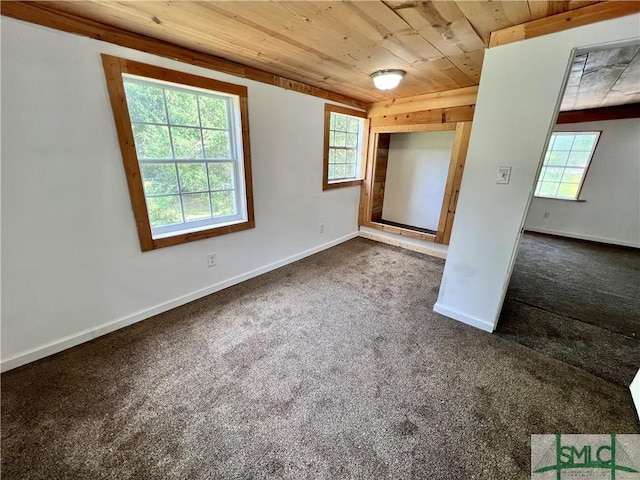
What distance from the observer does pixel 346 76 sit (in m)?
2.59

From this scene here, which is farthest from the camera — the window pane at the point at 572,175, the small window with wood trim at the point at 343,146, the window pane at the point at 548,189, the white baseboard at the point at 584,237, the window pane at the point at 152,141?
the window pane at the point at 548,189

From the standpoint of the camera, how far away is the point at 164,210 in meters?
2.21

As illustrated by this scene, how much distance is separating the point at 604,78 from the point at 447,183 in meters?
1.80

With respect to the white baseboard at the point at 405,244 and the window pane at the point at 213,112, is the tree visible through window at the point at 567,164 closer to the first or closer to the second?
the white baseboard at the point at 405,244

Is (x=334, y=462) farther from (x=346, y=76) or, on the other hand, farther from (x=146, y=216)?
(x=346, y=76)

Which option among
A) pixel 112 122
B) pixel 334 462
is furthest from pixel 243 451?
pixel 112 122

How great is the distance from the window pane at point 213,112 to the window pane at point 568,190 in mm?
6070

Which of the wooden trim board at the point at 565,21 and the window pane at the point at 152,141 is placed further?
the window pane at the point at 152,141

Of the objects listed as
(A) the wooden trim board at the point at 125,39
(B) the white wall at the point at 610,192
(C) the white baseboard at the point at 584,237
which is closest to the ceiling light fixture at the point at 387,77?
(A) the wooden trim board at the point at 125,39

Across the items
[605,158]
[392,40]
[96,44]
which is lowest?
[605,158]

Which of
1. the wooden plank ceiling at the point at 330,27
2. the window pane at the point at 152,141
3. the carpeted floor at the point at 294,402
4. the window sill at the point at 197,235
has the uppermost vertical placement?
the wooden plank ceiling at the point at 330,27

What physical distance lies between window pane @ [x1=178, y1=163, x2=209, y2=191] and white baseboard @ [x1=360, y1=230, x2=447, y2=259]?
9.47ft

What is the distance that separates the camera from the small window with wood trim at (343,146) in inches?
136

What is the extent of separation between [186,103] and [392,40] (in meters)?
1.72
